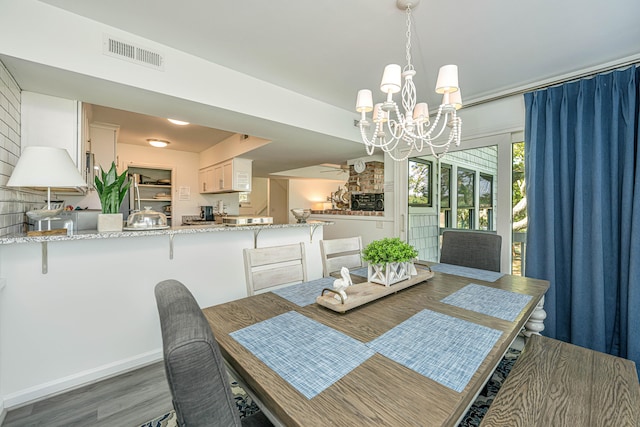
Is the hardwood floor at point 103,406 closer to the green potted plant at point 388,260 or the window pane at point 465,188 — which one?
the green potted plant at point 388,260

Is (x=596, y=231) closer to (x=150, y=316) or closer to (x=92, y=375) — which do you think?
(x=150, y=316)

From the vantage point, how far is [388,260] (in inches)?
59.0

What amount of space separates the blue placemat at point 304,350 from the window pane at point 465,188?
2766 mm

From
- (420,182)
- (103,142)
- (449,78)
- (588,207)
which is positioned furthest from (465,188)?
(103,142)

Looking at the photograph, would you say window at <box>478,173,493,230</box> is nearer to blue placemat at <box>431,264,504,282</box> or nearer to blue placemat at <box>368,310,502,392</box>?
blue placemat at <box>431,264,504,282</box>

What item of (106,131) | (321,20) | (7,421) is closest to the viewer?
(7,421)

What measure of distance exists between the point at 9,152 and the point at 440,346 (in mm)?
2663

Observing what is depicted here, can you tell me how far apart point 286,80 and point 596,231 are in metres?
2.92

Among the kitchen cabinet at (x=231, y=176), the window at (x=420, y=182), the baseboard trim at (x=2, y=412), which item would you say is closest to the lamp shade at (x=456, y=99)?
the window at (x=420, y=182)

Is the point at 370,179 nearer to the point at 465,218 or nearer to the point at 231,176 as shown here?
the point at 465,218

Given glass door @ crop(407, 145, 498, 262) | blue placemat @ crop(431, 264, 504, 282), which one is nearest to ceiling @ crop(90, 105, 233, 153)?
glass door @ crop(407, 145, 498, 262)

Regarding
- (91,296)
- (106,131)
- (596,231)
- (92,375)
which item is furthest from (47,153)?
(596,231)

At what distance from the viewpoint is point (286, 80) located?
2602 millimetres

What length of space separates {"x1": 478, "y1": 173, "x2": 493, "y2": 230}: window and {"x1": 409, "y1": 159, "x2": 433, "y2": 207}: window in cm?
62
